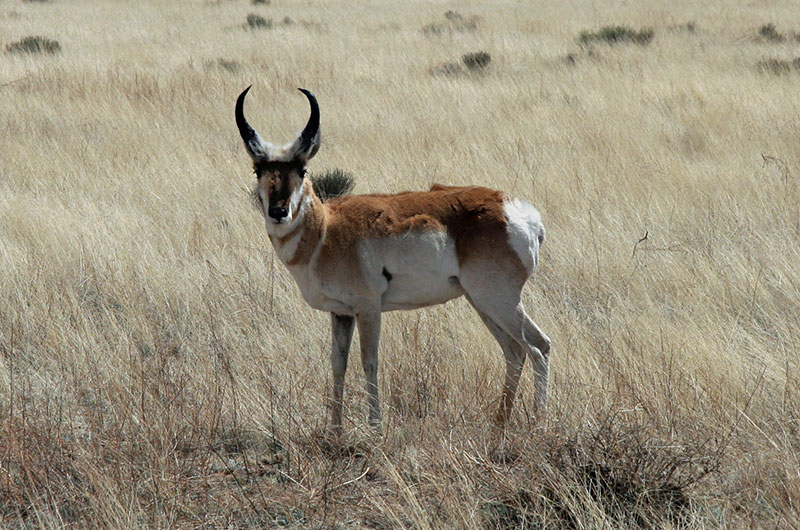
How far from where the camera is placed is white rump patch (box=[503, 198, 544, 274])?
183 inches

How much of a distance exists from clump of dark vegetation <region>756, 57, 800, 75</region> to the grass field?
4.1 inches

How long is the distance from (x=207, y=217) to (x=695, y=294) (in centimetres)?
453

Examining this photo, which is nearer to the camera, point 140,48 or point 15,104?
point 15,104

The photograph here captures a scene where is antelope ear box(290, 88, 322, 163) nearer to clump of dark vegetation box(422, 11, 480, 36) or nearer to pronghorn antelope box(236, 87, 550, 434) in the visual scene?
pronghorn antelope box(236, 87, 550, 434)

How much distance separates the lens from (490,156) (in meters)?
10.7

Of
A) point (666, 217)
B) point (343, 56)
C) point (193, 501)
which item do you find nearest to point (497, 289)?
point (193, 501)

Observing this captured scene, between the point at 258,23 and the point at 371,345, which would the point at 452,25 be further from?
the point at 371,345

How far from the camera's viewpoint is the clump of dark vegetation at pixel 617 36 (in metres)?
20.3

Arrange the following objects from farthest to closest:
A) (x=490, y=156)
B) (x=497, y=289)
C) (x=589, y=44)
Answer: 1. (x=589, y=44)
2. (x=490, y=156)
3. (x=497, y=289)

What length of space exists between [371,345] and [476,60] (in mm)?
13480

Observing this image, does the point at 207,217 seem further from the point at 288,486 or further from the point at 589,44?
the point at 589,44

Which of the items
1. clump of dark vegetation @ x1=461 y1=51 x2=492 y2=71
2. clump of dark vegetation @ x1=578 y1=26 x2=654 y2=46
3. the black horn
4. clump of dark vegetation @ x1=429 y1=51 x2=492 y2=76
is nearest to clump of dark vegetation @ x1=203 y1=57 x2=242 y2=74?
clump of dark vegetation @ x1=429 y1=51 x2=492 y2=76

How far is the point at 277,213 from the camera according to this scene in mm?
4207

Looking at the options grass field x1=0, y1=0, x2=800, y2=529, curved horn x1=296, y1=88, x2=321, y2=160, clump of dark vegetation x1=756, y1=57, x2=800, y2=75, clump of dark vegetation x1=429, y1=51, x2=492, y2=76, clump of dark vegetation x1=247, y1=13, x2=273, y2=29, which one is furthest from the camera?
clump of dark vegetation x1=247, y1=13, x2=273, y2=29
